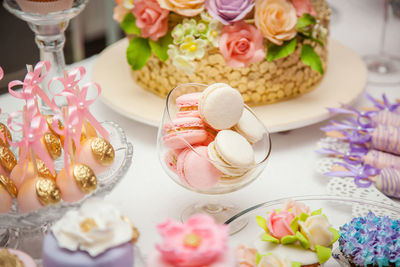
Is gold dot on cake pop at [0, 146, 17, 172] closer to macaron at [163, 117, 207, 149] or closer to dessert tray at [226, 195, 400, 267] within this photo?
macaron at [163, 117, 207, 149]

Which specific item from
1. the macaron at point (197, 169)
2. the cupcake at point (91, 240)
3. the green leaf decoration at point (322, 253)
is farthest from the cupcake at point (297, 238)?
the cupcake at point (91, 240)

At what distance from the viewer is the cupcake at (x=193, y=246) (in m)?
0.60

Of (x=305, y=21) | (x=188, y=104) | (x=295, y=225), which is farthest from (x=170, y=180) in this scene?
(x=305, y=21)

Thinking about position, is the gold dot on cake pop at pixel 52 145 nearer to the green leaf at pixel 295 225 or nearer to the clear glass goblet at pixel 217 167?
the clear glass goblet at pixel 217 167

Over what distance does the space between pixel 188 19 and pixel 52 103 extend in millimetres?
355

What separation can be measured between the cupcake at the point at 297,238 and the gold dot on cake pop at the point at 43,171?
0.31 m

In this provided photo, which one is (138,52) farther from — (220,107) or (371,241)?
(371,241)

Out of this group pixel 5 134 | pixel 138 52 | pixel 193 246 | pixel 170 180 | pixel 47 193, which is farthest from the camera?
pixel 138 52

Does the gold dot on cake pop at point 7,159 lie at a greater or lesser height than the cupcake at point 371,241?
greater

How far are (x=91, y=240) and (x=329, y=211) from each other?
423 mm

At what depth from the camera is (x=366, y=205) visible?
882 mm

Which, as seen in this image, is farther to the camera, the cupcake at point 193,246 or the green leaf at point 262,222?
the green leaf at point 262,222

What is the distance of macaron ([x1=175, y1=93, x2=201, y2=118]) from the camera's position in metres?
0.87

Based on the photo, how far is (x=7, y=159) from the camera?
0.82m
